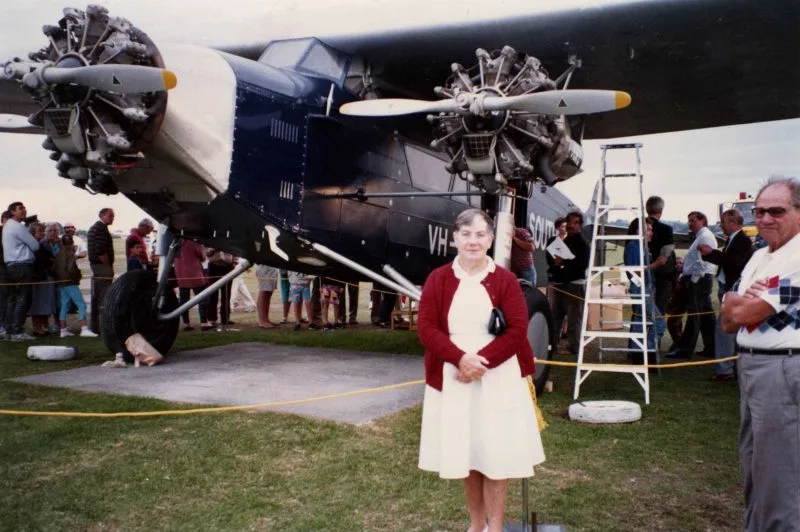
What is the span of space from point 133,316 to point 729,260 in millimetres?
6903

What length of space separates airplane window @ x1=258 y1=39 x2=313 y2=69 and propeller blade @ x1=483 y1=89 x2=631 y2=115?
264 cm

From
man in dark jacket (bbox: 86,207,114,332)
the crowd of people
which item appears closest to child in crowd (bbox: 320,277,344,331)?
the crowd of people

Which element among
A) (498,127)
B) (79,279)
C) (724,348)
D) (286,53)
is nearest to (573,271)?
(724,348)

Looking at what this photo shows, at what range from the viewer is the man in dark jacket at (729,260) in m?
7.61

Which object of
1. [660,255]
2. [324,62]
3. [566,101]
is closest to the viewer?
[566,101]

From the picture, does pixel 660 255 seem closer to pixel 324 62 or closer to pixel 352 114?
pixel 352 114

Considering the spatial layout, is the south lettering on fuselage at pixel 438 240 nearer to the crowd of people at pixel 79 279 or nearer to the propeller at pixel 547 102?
the crowd of people at pixel 79 279

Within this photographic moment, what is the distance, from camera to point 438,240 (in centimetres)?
945

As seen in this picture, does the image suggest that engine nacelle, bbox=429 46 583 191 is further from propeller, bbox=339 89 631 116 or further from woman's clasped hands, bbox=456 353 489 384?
woman's clasped hands, bbox=456 353 489 384

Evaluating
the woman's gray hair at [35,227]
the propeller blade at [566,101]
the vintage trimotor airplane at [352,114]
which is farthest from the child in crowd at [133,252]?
the propeller blade at [566,101]

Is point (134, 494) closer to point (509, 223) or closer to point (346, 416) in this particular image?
point (346, 416)

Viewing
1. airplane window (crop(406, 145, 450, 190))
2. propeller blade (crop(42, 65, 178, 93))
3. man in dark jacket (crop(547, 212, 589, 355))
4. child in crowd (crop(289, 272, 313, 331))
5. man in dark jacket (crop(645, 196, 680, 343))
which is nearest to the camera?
propeller blade (crop(42, 65, 178, 93))

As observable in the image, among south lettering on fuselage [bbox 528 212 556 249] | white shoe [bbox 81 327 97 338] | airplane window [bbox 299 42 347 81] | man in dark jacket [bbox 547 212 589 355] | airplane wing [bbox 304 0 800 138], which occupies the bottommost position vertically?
white shoe [bbox 81 327 97 338]

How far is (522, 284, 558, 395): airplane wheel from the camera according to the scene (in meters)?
6.94
